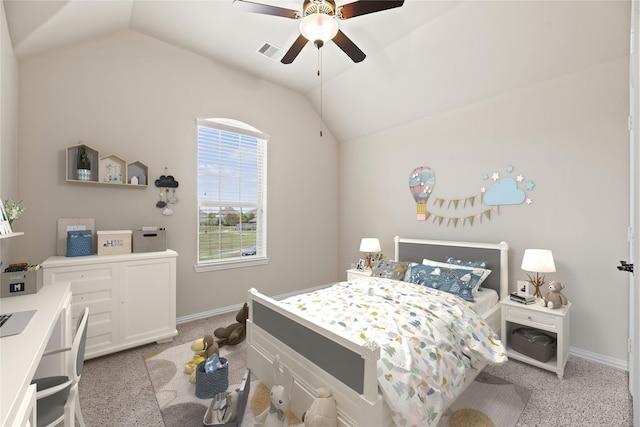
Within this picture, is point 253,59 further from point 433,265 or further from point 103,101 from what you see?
point 433,265

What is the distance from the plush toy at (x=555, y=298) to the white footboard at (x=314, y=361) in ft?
6.50

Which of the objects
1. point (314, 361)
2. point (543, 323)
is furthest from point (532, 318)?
→ point (314, 361)

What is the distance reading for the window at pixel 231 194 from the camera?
379 centimetres

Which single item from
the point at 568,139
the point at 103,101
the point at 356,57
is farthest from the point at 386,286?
the point at 103,101

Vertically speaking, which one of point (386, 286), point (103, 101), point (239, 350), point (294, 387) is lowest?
point (239, 350)

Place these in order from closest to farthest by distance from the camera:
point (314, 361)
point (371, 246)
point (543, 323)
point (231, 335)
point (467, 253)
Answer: point (314, 361)
point (543, 323)
point (231, 335)
point (467, 253)
point (371, 246)

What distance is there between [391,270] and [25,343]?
10.2ft

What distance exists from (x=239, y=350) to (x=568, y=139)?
388cm

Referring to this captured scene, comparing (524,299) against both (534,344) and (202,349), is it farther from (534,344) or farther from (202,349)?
(202,349)

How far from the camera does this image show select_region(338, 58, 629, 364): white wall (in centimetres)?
254

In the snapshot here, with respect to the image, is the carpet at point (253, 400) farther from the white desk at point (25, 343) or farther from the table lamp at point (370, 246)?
the table lamp at point (370, 246)

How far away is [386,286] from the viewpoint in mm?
2789

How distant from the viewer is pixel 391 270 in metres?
3.46

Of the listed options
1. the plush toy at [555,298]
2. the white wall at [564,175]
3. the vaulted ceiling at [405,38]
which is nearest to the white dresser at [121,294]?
the vaulted ceiling at [405,38]
